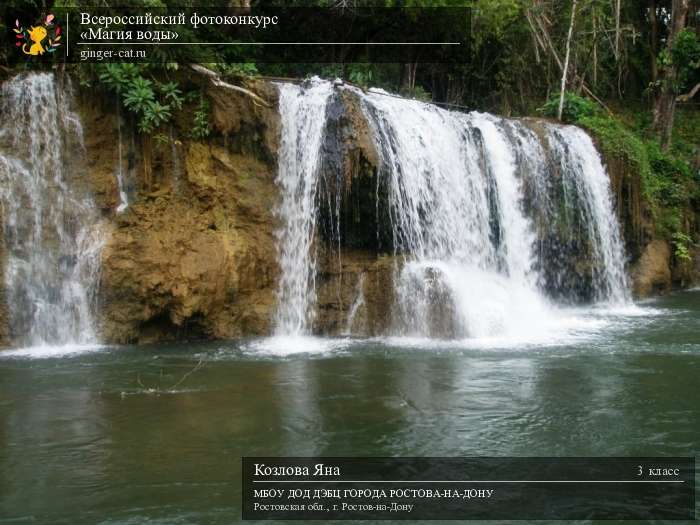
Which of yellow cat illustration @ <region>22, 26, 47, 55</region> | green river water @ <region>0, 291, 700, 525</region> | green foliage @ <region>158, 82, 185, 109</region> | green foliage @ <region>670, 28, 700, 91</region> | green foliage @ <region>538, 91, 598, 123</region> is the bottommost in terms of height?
green river water @ <region>0, 291, 700, 525</region>

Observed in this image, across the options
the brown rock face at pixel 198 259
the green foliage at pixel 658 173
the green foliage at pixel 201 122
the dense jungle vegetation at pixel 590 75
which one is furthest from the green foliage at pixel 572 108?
the green foliage at pixel 201 122

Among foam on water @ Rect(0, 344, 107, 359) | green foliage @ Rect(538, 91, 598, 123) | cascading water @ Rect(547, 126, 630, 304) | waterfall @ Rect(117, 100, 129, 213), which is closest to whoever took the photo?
foam on water @ Rect(0, 344, 107, 359)

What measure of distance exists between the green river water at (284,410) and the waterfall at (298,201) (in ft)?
2.84

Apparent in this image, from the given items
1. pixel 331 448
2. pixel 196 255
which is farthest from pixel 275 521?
pixel 196 255

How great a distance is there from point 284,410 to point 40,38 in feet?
23.0

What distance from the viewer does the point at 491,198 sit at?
11734mm

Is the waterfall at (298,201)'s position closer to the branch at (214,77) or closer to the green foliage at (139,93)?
the branch at (214,77)

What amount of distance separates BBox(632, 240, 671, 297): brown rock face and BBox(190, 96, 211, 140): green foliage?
8937 millimetres

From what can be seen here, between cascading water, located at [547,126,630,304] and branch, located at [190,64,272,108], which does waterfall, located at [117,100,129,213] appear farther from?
cascading water, located at [547,126,630,304]

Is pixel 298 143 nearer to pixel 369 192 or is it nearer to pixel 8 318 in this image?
pixel 369 192

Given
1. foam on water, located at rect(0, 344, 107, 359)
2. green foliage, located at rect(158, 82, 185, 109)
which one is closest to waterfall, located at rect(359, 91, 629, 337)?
green foliage, located at rect(158, 82, 185, 109)

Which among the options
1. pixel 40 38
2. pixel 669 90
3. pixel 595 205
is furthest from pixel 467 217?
pixel 669 90

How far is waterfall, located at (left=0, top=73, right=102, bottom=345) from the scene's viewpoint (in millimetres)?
8758

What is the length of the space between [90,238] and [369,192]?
152 inches
